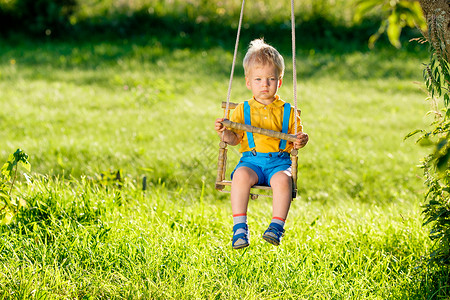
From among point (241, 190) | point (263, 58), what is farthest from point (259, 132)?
point (263, 58)

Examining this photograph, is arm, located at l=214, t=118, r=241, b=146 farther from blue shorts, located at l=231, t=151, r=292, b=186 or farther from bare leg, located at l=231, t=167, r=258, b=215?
bare leg, located at l=231, t=167, r=258, b=215

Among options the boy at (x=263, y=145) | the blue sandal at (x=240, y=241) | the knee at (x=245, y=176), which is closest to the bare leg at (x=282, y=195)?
the boy at (x=263, y=145)

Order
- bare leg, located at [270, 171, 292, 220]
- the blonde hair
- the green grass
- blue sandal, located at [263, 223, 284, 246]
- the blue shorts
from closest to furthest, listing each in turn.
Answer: blue sandal, located at [263, 223, 284, 246] → bare leg, located at [270, 171, 292, 220] → the blonde hair → the blue shorts → the green grass

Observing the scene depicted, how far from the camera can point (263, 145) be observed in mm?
3908

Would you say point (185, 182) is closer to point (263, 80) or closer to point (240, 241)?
point (263, 80)

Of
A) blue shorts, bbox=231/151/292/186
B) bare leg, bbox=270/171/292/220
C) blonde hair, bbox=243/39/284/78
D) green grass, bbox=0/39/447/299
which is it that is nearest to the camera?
bare leg, bbox=270/171/292/220

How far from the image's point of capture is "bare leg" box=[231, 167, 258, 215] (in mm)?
3641

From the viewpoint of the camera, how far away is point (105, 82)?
10969 mm

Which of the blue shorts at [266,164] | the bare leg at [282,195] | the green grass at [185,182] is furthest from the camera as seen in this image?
the green grass at [185,182]

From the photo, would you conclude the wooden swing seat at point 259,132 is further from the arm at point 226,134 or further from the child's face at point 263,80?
the child's face at point 263,80

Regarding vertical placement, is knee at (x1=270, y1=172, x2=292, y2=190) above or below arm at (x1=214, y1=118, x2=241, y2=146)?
below

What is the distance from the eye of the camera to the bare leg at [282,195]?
359cm

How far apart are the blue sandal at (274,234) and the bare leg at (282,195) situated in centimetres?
8

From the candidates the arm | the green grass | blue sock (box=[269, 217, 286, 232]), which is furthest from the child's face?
the green grass
